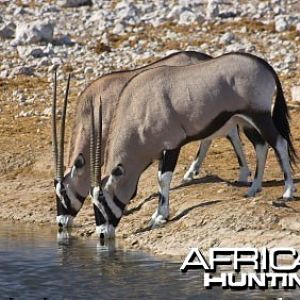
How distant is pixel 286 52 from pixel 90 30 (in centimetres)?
564

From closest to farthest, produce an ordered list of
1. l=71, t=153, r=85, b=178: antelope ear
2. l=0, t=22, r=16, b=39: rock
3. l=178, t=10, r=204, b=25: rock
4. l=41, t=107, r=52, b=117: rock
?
l=71, t=153, r=85, b=178: antelope ear
l=41, t=107, r=52, b=117: rock
l=0, t=22, r=16, b=39: rock
l=178, t=10, r=204, b=25: rock

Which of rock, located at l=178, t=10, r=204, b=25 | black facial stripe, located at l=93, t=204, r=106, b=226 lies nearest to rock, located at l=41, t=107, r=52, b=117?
black facial stripe, located at l=93, t=204, r=106, b=226

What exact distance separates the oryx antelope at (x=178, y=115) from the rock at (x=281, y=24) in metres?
14.5

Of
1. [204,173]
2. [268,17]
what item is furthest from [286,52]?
[204,173]

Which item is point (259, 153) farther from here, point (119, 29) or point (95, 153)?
point (119, 29)

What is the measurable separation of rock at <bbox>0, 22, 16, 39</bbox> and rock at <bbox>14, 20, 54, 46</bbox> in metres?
0.73

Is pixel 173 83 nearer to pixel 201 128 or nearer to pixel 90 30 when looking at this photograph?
pixel 201 128

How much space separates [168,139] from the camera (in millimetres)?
13148

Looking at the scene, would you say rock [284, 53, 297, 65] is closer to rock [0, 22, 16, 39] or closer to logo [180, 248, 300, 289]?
rock [0, 22, 16, 39]

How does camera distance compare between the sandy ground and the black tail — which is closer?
the sandy ground

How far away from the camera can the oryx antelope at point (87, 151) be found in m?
13.4

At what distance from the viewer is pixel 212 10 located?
2994 centimetres

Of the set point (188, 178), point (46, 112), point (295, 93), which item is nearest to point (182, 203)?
point (188, 178)

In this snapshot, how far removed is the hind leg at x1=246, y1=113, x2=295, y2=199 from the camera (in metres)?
13.3
